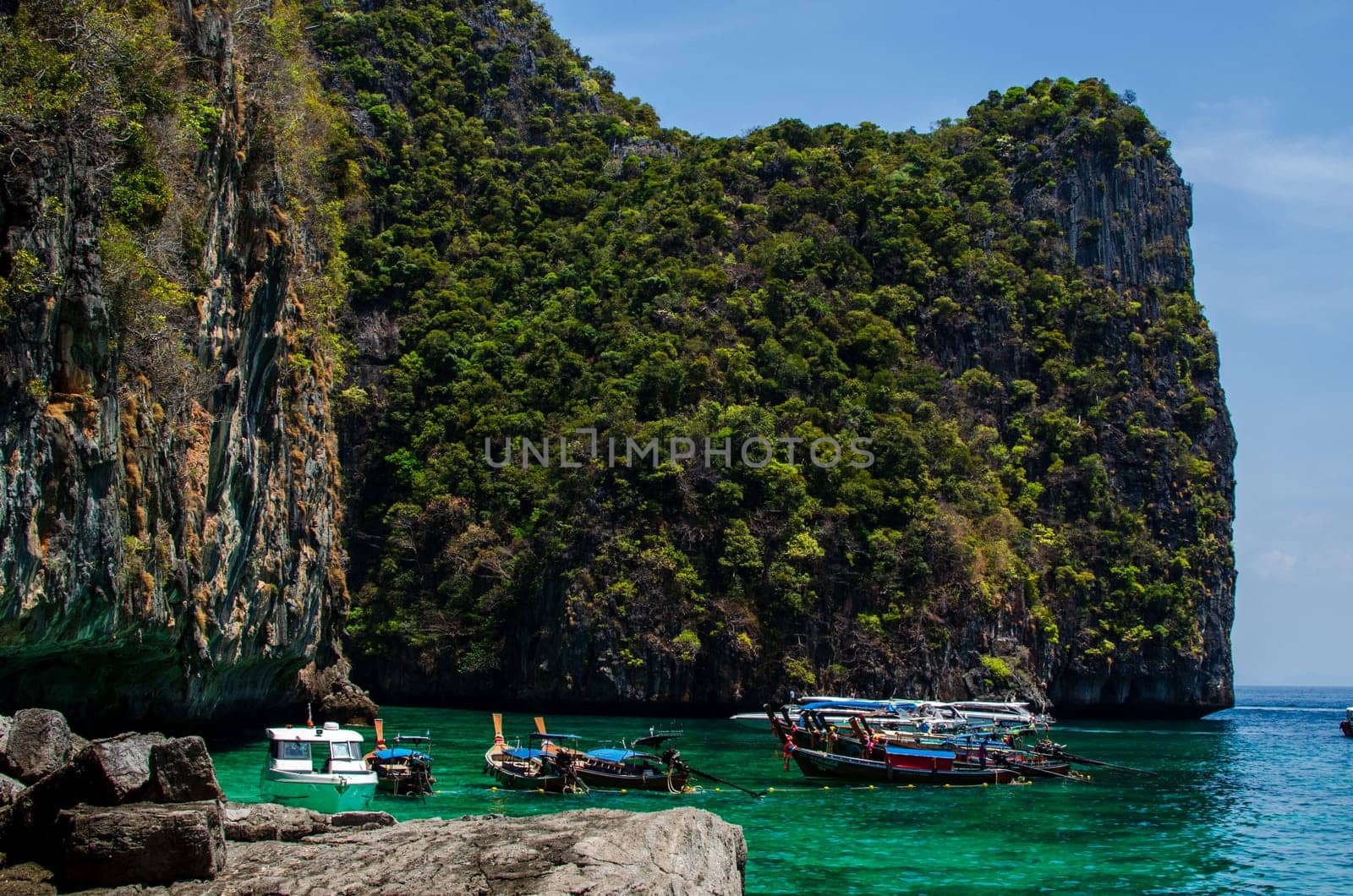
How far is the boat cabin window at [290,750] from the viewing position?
922 inches

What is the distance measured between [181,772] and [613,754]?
19465mm

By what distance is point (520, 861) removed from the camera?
10016mm

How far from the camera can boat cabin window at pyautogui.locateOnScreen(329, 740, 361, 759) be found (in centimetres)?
2364

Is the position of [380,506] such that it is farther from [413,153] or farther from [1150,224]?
[1150,224]

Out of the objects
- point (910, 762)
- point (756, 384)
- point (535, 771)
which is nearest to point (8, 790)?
point (535, 771)

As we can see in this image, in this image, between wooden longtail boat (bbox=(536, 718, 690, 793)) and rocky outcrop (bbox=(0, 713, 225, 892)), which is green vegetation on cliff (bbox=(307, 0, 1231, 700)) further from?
rocky outcrop (bbox=(0, 713, 225, 892))

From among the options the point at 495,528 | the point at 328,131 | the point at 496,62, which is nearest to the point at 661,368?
the point at 495,528

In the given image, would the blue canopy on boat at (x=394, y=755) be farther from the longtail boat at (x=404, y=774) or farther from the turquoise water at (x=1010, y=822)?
the turquoise water at (x=1010, y=822)

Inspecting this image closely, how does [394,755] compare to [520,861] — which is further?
[394,755]

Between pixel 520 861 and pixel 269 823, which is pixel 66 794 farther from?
pixel 520 861

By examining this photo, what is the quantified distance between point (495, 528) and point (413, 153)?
109 feet

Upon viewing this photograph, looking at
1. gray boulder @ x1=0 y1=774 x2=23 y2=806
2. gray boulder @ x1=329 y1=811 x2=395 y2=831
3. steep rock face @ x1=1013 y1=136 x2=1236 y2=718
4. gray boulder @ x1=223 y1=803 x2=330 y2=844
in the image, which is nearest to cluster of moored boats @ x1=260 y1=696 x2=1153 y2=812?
gray boulder @ x1=329 y1=811 x2=395 y2=831

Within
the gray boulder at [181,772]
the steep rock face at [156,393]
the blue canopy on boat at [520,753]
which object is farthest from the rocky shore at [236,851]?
the blue canopy on boat at [520,753]

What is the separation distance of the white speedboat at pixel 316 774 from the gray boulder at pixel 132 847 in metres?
12.4
